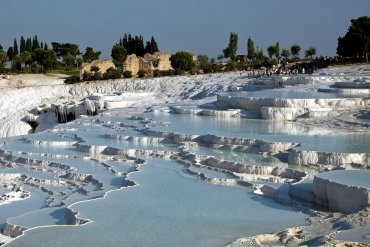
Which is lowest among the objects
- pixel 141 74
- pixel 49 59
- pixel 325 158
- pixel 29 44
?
pixel 325 158

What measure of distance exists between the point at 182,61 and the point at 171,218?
19.8 m

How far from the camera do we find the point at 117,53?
95.1 feet

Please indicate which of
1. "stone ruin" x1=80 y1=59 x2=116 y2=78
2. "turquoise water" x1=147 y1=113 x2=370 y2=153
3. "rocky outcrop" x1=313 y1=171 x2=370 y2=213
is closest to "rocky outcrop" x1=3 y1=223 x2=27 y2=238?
"rocky outcrop" x1=313 y1=171 x2=370 y2=213

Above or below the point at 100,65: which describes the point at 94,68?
below

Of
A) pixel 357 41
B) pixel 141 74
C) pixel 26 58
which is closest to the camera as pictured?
pixel 357 41

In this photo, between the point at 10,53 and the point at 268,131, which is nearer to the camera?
the point at 268,131

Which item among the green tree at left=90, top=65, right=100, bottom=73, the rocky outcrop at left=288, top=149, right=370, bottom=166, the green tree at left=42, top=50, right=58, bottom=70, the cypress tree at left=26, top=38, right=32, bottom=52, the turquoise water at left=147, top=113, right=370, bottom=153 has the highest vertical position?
the cypress tree at left=26, top=38, right=32, bottom=52

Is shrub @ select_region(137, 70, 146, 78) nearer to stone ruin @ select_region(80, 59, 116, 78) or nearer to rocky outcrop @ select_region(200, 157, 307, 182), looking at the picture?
stone ruin @ select_region(80, 59, 116, 78)

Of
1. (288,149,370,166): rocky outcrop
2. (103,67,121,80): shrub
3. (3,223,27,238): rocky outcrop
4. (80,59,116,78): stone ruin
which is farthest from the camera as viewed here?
(80,59,116,78): stone ruin

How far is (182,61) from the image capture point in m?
25.4

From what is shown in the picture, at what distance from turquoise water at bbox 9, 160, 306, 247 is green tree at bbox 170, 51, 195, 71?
711 inches

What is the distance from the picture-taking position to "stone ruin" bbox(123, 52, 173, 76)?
26.1m

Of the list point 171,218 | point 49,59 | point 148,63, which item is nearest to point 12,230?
point 171,218

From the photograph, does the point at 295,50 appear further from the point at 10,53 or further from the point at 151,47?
the point at 10,53
